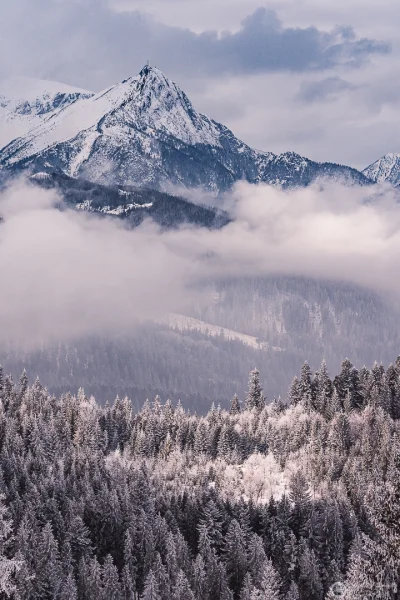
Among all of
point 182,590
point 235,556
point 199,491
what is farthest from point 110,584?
point 199,491

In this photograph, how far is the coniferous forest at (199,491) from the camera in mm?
106688

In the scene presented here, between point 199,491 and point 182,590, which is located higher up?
point 199,491

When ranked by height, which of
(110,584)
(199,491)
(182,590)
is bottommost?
(110,584)

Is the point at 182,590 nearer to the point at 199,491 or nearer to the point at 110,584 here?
the point at 110,584

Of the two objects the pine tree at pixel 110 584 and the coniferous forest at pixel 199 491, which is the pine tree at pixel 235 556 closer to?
the coniferous forest at pixel 199 491

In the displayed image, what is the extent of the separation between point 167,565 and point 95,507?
1035 inches

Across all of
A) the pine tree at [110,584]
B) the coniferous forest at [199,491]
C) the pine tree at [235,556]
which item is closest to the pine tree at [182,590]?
the coniferous forest at [199,491]

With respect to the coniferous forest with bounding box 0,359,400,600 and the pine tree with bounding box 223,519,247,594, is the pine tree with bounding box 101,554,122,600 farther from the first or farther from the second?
the pine tree with bounding box 223,519,247,594

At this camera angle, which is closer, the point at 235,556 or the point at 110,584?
the point at 110,584

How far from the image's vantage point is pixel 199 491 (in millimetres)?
148375

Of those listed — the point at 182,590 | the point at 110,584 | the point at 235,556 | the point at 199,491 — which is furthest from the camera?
the point at 199,491

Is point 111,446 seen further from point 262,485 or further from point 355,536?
point 355,536

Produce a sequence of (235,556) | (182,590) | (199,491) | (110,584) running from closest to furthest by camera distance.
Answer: (182,590), (110,584), (235,556), (199,491)

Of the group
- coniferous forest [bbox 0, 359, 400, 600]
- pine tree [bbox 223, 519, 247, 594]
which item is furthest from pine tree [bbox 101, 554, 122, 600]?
pine tree [bbox 223, 519, 247, 594]
